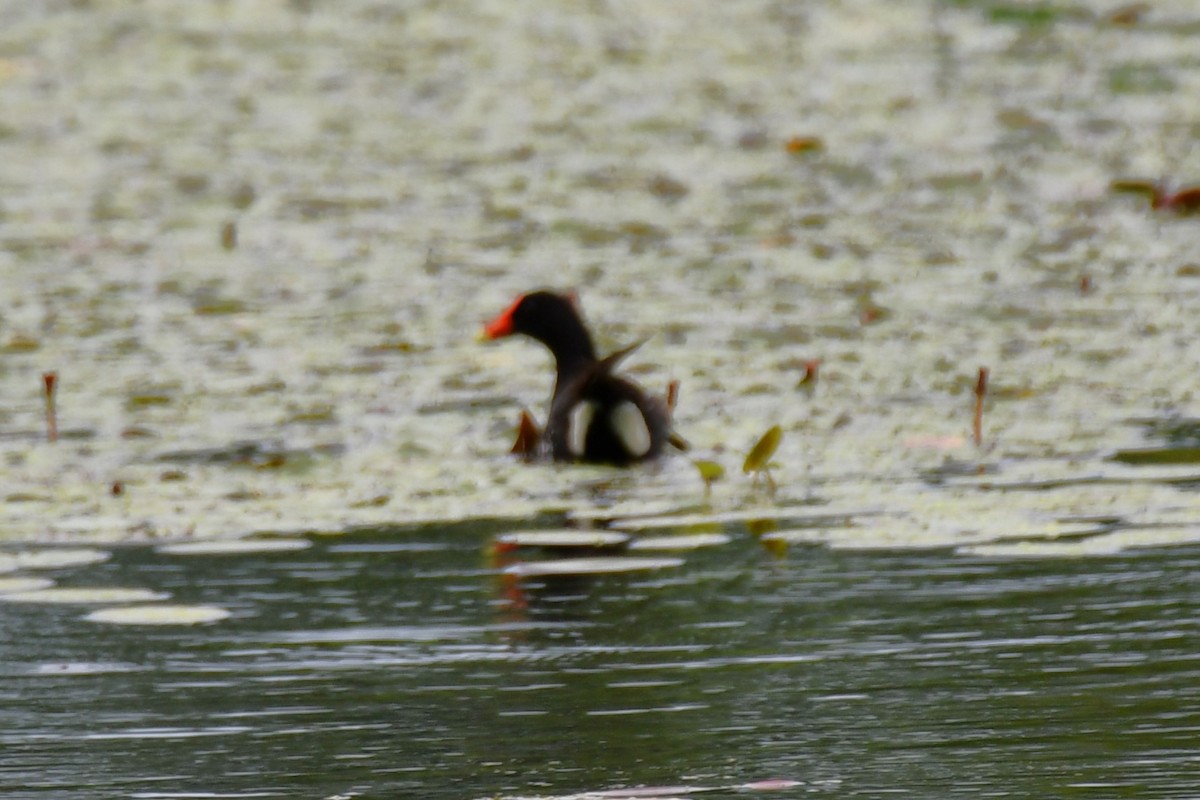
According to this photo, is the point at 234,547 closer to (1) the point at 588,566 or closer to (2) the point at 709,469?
(1) the point at 588,566

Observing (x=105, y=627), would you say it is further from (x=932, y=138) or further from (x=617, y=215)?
(x=932, y=138)

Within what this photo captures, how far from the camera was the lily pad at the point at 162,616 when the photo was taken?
16.4 feet

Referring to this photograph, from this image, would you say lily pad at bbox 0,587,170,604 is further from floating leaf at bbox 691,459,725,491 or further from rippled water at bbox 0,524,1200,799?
floating leaf at bbox 691,459,725,491

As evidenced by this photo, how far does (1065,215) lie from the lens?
1066cm

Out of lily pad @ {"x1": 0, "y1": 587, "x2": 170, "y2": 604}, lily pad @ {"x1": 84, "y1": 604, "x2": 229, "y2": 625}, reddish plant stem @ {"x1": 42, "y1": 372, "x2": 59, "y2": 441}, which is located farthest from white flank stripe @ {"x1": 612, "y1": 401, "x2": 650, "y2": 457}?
lily pad @ {"x1": 84, "y1": 604, "x2": 229, "y2": 625}

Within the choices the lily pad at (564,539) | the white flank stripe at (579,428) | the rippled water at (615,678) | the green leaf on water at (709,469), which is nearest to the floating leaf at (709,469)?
the green leaf on water at (709,469)

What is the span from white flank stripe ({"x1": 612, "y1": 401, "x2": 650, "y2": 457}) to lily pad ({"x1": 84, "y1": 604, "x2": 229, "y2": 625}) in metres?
1.94

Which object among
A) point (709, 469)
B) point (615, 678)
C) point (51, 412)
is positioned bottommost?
point (615, 678)

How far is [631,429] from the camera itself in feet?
22.5

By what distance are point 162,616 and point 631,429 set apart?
2.08 m

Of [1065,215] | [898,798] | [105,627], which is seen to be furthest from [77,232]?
[898,798]

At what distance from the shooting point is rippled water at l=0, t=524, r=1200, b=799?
3.76 metres

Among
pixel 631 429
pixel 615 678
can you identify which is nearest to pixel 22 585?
pixel 615 678

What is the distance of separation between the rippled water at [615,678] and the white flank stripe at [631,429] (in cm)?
119
